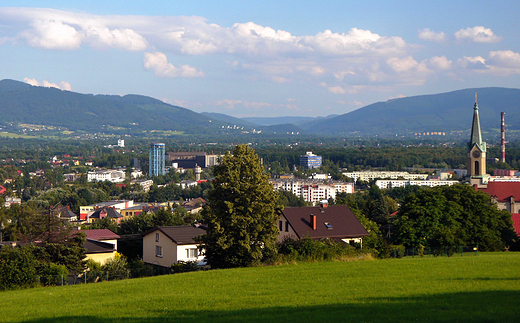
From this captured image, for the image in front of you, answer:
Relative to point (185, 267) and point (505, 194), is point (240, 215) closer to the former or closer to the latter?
point (185, 267)

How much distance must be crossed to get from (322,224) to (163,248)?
807 centimetres

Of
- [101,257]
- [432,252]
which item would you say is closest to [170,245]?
[101,257]

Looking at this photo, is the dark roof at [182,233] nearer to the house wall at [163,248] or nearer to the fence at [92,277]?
the house wall at [163,248]

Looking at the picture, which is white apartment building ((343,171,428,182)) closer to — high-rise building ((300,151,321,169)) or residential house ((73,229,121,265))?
high-rise building ((300,151,321,169))

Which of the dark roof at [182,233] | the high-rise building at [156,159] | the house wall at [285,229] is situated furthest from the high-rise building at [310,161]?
the dark roof at [182,233]

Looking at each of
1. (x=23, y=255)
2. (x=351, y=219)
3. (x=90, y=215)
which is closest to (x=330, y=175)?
(x=90, y=215)

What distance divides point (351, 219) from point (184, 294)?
18283 millimetres

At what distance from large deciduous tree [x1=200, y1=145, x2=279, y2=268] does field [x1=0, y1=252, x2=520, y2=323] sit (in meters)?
2.82

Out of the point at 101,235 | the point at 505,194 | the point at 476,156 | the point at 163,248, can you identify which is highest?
the point at 476,156

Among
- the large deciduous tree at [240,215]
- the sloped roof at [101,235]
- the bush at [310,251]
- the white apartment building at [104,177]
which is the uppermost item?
the large deciduous tree at [240,215]

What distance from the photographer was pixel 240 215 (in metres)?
21.6

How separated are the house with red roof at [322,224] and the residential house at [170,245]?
14.2 ft

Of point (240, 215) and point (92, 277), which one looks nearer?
point (92, 277)

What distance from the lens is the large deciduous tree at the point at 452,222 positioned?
3241cm
